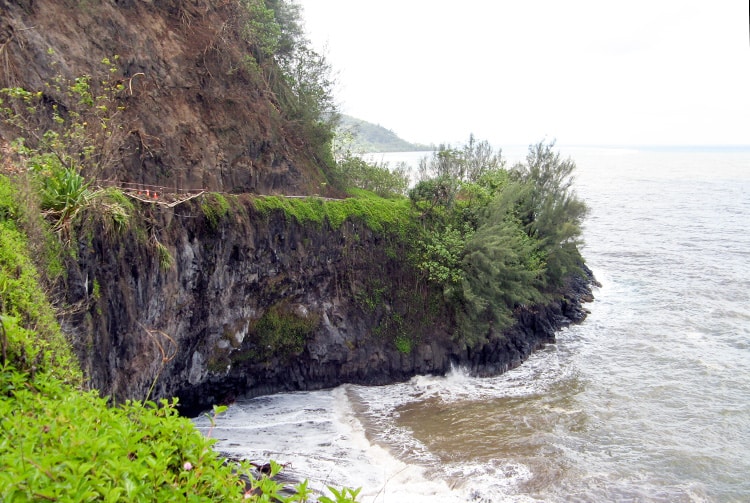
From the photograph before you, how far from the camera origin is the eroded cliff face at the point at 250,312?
31.5 feet

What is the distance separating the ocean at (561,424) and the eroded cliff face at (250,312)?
0.79 meters

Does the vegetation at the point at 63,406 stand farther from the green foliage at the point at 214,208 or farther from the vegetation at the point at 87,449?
the green foliage at the point at 214,208

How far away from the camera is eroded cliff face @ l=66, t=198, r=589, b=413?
9.59 meters

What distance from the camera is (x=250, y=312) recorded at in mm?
14117

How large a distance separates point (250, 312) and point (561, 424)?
31.2 feet

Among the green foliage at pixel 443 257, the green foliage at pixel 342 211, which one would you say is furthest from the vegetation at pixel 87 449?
the green foliage at pixel 443 257

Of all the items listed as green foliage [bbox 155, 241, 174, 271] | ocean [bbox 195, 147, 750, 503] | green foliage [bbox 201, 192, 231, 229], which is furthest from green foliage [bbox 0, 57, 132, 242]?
ocean [bbox 195, 147, 750, 503]

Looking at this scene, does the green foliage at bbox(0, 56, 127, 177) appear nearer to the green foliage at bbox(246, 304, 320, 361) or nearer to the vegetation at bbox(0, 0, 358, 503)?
the vegetation at bbox(0, 0, 358, 503)

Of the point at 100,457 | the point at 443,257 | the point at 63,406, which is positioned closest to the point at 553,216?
the point at 443,257

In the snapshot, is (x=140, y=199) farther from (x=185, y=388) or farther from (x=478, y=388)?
(x=478, y=388)

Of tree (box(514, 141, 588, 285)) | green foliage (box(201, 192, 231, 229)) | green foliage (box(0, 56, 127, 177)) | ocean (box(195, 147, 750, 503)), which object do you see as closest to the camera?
green foliage (box(0, 56, 127, 177))

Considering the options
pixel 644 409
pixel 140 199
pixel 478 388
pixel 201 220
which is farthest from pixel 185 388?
pixel 644 409

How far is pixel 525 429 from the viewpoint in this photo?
13.2m

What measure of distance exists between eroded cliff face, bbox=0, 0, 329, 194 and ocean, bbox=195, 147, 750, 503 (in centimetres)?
775
